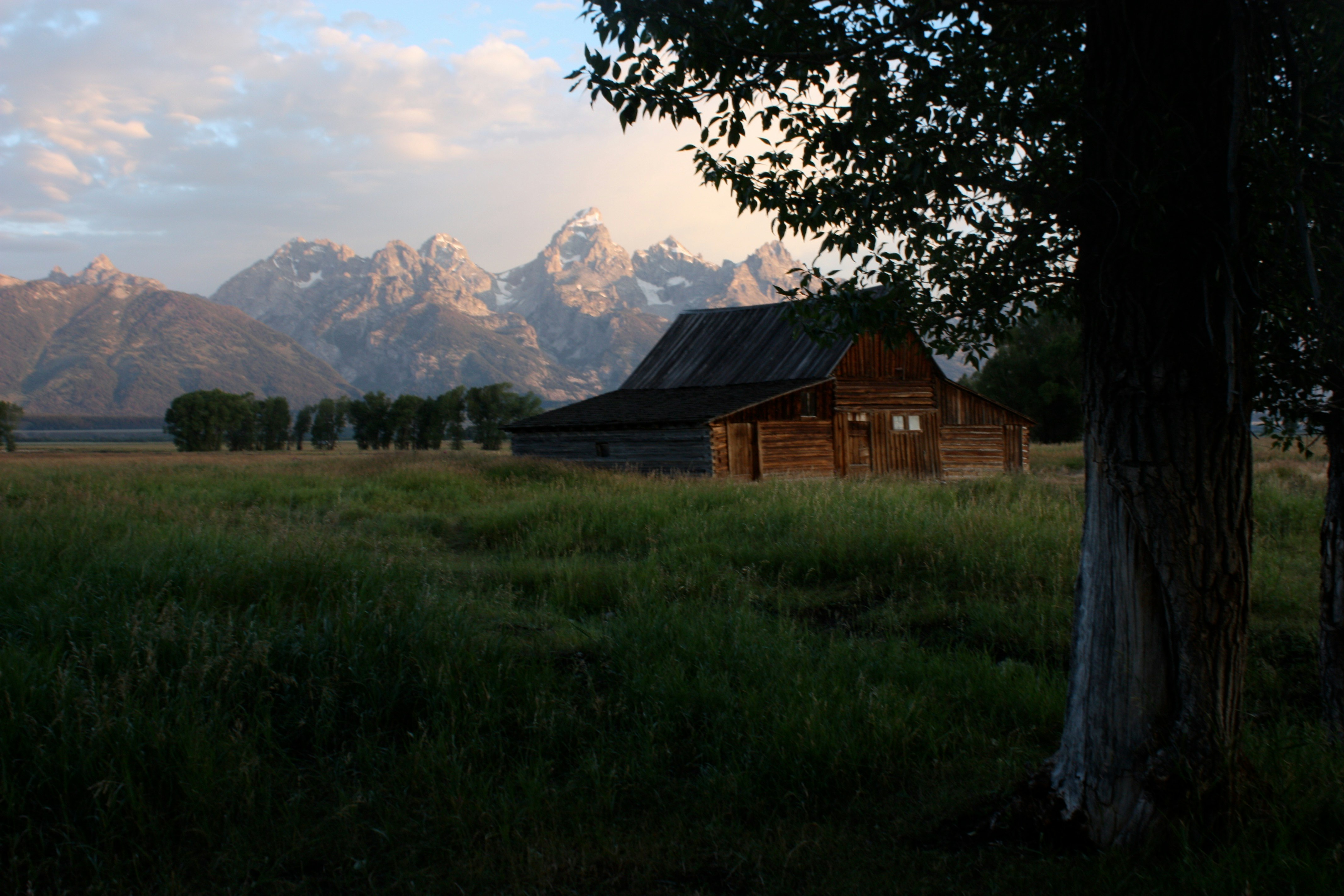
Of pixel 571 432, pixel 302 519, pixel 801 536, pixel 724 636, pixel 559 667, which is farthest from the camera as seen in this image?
pixel 571 432

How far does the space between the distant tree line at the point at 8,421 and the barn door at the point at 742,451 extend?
10742 centimetres

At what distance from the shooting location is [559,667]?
17.9ft

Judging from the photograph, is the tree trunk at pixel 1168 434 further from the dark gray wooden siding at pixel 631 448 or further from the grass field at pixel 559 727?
the dark gray wooden siding at pixel 631 448

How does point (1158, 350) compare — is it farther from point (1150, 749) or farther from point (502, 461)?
point (502, 461)

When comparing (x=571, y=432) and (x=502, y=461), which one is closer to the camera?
(x=502, y=461)

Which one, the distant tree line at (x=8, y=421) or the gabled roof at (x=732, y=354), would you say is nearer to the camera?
the gabled roof at (x=732, y=354)

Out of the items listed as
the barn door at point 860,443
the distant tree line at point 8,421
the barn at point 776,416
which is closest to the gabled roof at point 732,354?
the barn at point 776,416

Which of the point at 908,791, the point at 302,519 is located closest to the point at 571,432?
the point at 302,519

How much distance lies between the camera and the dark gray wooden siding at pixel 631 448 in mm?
24734

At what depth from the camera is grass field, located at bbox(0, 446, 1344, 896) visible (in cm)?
327

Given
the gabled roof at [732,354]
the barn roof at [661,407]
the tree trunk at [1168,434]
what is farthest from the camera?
the gabled roof at [732,354]

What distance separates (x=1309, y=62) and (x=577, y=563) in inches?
284

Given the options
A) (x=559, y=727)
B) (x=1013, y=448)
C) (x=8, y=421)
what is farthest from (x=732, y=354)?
(x=8, y=421)

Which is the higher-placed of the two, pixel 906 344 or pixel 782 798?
pixel 906 344
